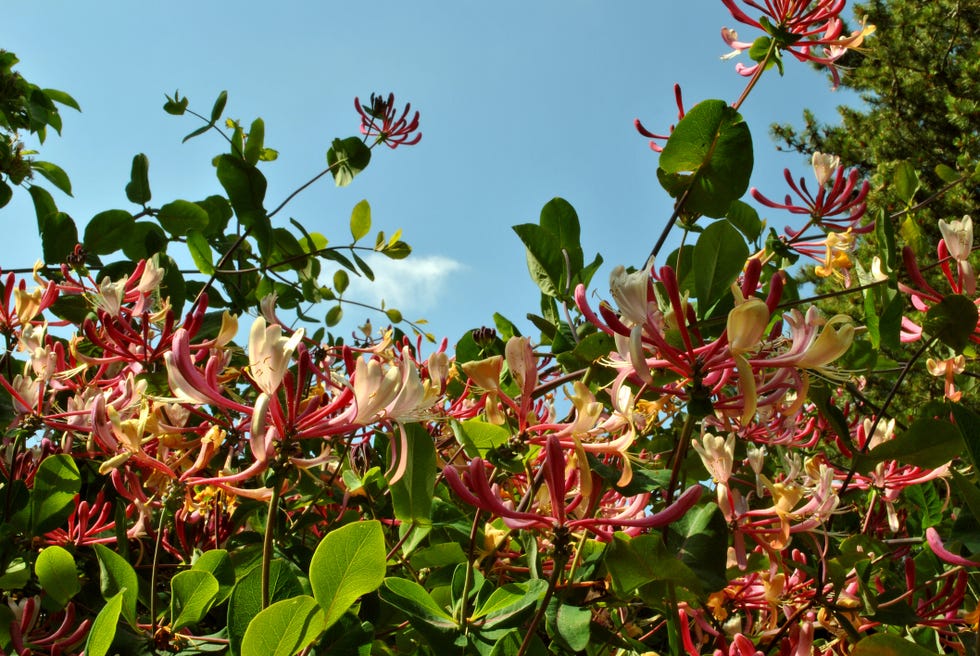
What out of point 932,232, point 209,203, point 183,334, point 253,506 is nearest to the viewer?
point 183,334

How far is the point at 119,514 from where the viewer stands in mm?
908

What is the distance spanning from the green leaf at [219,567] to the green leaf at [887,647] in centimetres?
59

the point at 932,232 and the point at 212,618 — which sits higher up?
the point at 932,232

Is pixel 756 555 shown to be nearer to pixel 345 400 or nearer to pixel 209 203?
pixel 345 400

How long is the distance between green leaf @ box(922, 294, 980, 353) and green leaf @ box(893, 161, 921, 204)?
0.48 metres

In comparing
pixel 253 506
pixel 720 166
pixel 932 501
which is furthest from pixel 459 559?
pixel 932 501

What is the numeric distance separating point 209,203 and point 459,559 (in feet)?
3.88

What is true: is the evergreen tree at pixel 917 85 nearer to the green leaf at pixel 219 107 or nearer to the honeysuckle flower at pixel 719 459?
the green leaf at pixel 219 107

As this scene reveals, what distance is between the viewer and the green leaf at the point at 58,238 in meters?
1.50

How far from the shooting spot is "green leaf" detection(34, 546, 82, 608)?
31.3 inches

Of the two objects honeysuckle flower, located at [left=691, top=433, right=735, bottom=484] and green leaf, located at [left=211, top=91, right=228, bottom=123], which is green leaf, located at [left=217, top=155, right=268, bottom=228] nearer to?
green leaf, located at [left=211, top=91, right=228, bottom=123]

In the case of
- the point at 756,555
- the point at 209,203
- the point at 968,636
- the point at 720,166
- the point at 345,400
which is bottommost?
the point at 968,636

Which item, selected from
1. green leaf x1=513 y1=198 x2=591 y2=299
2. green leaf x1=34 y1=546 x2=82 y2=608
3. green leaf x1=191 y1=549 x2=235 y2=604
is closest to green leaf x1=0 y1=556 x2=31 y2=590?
green leaf x1=34 y1=546 x2=82 y2=608

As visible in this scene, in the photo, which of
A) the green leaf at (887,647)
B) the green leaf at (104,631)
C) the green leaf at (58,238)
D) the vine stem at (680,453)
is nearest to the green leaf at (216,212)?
the green leaf at (58,238)
